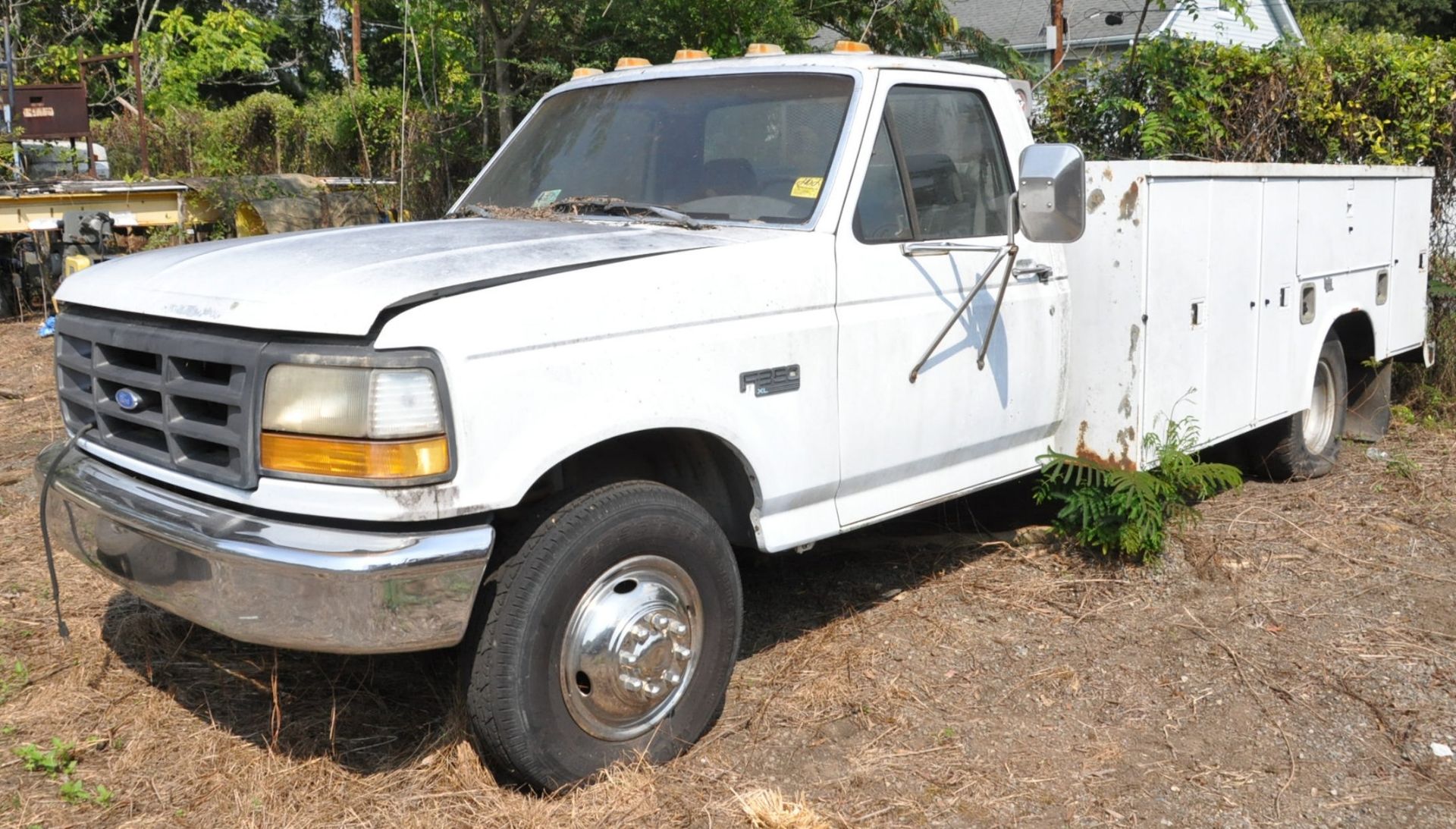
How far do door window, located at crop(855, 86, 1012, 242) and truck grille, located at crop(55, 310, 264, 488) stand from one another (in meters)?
1.95

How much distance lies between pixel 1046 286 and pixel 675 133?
1.50 metres

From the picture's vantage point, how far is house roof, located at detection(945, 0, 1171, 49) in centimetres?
2147

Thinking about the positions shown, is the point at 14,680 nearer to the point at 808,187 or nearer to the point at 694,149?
the point at 694,149

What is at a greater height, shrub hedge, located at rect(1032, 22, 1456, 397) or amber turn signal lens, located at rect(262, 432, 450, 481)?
shrub hedge, located at rect(1032, 22, 1456, 397)

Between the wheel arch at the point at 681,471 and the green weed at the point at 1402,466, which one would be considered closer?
the wheel arch at the point at 681,471

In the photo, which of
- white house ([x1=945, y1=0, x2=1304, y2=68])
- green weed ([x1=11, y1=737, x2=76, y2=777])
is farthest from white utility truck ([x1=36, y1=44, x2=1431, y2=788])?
white house ([x1=945, y1=0, x2=1304, y2=68])

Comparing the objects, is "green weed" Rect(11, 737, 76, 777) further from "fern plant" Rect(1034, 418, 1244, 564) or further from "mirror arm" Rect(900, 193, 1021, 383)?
"fern plant" Rect(1034, 418, 1244, 564)

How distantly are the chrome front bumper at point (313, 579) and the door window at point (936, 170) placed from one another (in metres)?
1.79

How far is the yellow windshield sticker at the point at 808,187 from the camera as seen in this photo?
4.04m

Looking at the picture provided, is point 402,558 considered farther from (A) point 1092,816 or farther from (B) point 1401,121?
(B) point 1401,121

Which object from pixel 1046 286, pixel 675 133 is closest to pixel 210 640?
pixel 675 133

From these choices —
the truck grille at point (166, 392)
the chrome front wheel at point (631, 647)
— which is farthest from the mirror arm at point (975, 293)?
the truck grille at point (166, 392)

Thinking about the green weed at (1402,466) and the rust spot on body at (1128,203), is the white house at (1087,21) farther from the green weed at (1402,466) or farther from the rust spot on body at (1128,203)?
the rust spot on body at (1128,203)

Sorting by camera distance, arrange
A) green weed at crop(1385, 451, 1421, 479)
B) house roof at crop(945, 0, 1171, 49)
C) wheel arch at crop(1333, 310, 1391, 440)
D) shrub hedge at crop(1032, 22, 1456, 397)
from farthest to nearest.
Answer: house roof at crop(945, 0, 1171, 49) → shrub hedge at crop(1032, 22, 1456, 397) → wheel arch at crop(1333, 310, 1391, 440) → green weed at crop(1385, 451, 1421, 479)
